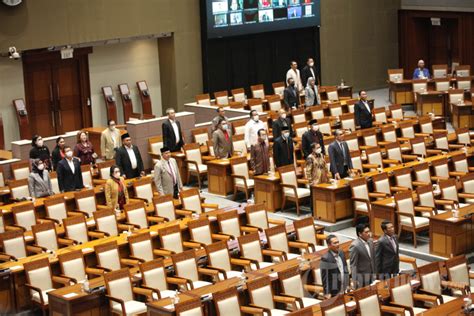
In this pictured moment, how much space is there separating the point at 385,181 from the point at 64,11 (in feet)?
32.0

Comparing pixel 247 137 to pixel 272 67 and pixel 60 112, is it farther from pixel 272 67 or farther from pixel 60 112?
pixel 272 67

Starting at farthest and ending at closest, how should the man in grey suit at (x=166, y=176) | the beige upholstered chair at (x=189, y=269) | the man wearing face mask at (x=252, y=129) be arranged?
1. the man wearing face mask at (x=252, y=129)
2. the man in grey suit at (x=166, y=176)
3. the beige upholstered chair at (x=189, y=269)

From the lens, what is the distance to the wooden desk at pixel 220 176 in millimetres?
19281

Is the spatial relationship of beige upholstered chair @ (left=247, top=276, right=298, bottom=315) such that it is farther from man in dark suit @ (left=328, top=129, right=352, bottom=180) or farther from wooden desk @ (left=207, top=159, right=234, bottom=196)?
wooden desk @ (left=207, top=159, right=234, bottom=196)

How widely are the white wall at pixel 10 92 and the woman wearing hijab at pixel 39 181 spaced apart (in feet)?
23.3

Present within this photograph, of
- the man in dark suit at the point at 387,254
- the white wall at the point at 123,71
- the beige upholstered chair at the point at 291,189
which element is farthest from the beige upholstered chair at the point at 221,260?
the white wall at the point at 123,71

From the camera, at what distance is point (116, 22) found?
2475 centimetres

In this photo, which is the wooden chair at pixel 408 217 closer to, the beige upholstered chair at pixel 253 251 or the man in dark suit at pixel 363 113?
the beige upholstered chair at pixel 253 251

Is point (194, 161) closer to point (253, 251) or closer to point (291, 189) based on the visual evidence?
point (291, 189)

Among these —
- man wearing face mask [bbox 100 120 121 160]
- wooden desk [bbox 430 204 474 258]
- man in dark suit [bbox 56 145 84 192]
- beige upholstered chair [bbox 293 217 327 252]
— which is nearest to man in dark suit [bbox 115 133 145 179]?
man in dark suit [bbox 56 145 84 192]

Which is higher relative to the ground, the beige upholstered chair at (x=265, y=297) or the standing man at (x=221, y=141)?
the standing man at (x=221, y=141)

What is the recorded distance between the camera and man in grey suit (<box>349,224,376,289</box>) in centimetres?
1310

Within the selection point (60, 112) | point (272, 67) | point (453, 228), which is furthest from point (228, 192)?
point (272, 67)

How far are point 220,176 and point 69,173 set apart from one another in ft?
10.8
